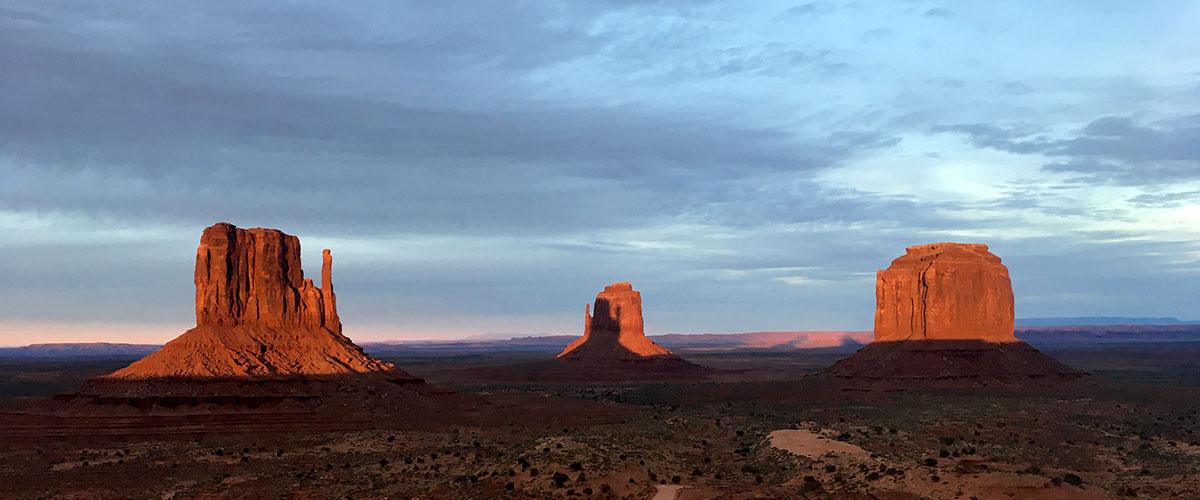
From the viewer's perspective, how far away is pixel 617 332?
511 ft

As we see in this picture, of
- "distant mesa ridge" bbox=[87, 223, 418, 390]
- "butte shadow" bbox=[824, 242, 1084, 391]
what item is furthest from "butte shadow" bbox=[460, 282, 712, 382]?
"distant mesa ridge" bbox=[87, 223, 418, 390]

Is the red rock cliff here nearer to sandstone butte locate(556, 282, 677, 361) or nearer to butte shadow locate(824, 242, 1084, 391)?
butte shadow locate(824, 242, 1084, 391)

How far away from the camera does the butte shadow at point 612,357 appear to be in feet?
463

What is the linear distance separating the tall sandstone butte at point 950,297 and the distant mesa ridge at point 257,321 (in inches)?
1966

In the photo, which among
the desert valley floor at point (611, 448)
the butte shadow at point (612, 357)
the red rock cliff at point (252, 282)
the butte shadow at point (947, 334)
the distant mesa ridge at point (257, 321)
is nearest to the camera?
the desert valley floor at point (611, 448)

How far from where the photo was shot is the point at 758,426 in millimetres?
60969

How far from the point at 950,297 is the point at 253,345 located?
62243 millimetres

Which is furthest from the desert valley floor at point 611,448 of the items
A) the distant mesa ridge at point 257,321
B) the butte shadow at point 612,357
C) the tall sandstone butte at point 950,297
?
the butte shadow at point 612,357

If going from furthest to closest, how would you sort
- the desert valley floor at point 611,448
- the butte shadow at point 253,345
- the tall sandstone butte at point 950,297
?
the tall sandstone butte at point 950,297, the butte shadow at point 253,345, the desert valley floor at point 611,448

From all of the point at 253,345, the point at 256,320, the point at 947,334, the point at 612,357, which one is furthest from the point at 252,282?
the point at 612,357

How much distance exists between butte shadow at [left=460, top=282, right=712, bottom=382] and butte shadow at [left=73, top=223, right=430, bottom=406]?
63943 mm

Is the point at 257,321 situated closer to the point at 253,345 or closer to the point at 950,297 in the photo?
the point at 253,345

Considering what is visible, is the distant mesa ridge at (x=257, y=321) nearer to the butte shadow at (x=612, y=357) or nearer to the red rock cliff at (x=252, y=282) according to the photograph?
the red rock cliff at (x=252, y=282)

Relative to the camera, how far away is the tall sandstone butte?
321 ft
